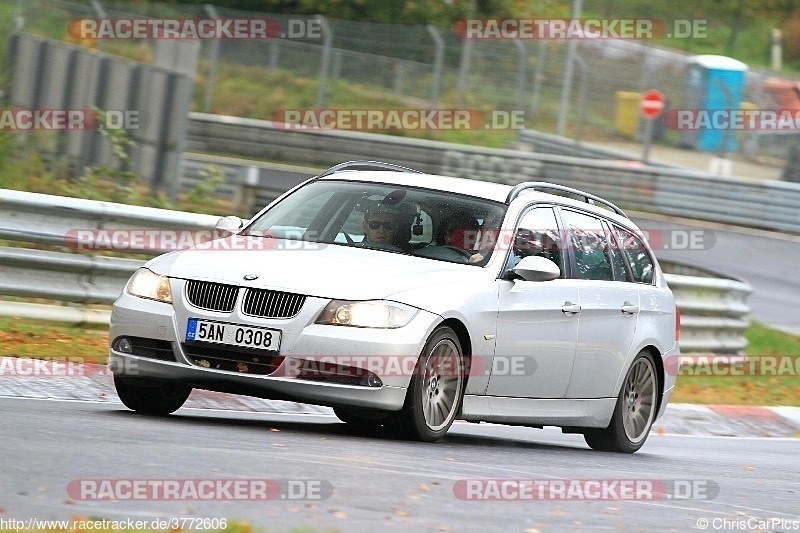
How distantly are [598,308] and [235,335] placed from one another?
2972 mm

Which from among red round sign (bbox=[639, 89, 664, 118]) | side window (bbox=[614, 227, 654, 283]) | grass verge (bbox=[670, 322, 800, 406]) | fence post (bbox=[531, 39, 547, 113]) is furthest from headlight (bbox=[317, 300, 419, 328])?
red round sign (bbox=[639, 89, 664, 118])

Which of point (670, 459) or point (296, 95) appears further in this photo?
point (296, 95)

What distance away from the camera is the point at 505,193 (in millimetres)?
10344

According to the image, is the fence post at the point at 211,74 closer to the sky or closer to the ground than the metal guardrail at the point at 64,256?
closer to the sky

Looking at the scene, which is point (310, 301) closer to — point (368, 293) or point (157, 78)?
point (368, 293)

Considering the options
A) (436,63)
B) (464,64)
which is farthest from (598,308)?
(464,64)

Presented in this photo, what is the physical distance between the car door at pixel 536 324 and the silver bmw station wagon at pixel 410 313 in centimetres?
1

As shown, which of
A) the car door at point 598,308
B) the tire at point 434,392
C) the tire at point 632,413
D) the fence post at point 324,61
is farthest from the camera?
the fence post at point 324,61

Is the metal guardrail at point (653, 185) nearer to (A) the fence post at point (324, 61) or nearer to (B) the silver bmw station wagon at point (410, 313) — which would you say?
(A) the fence post at point (324, 61)

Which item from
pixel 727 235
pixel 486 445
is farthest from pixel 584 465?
pixel 727 235

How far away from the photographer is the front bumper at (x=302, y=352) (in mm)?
8734

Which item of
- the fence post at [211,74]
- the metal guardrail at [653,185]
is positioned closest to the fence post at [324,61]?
the fence post at [211,74]

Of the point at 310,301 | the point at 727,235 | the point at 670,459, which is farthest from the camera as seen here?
the point at 727,235

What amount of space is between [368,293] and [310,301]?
0.32 meters
